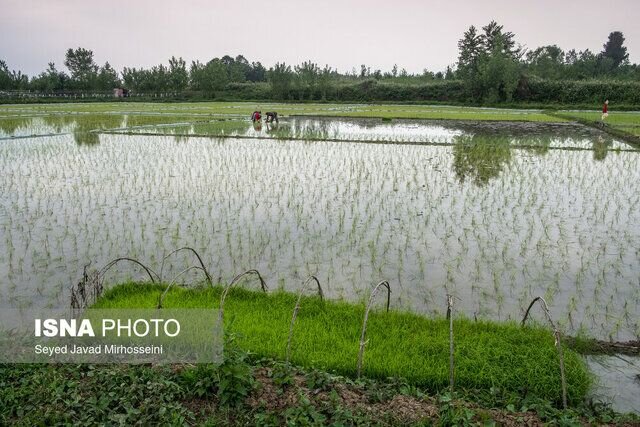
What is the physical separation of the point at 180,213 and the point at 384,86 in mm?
42202

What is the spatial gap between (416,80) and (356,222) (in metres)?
52.4

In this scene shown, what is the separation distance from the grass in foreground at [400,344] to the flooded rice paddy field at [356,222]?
571mm

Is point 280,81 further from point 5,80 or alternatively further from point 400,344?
point 400,344

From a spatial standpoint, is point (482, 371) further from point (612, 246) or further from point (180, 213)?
point (180, 213)

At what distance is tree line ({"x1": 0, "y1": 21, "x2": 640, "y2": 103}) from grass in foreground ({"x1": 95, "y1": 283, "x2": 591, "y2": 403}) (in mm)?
39601

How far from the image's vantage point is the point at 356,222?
7.04m

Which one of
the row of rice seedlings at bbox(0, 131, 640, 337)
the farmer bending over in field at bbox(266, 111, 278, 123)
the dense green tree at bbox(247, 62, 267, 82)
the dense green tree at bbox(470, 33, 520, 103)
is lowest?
the row of rice seedlings at bbox(0, 131, 640, 337)

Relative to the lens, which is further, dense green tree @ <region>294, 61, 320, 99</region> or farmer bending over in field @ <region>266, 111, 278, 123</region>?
dense green tree @ <region>294, 61, 320, 99</region>

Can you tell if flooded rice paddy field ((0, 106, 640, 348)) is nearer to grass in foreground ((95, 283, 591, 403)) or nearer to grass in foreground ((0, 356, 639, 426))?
grass in foreground ((95, 283, 591, 403))

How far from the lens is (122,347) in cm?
373

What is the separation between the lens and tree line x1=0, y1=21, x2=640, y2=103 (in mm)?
40406

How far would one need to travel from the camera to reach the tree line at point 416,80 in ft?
133

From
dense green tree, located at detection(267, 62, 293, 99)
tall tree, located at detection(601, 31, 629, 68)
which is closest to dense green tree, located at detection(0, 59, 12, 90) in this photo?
dense green tree, located at detection(267, 62, 293, 99)

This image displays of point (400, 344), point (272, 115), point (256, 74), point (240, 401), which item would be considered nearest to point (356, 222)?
point (400, 344)
